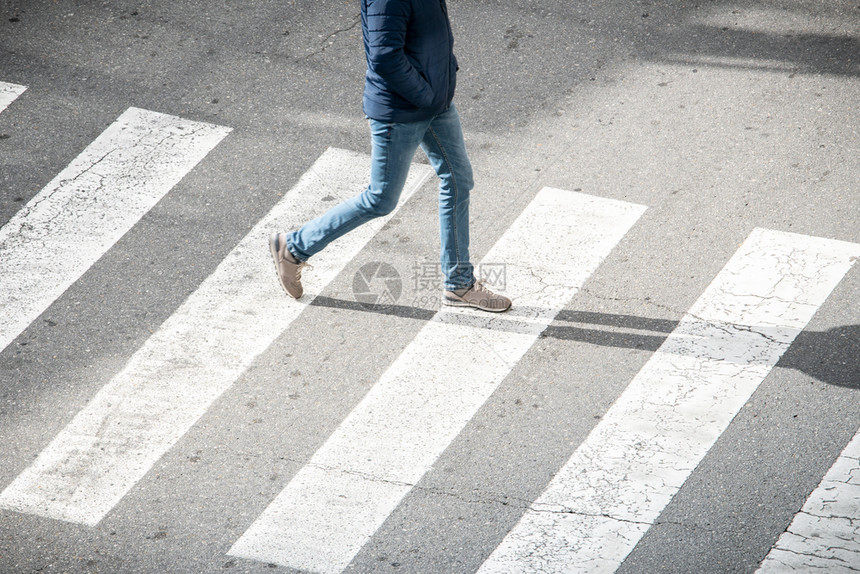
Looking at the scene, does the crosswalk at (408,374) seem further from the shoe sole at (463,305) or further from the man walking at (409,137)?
the man walking at (409,137)

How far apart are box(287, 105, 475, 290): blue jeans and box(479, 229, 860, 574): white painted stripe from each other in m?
1.30

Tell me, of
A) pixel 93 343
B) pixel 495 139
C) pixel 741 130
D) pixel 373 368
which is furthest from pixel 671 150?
pixel 93 343

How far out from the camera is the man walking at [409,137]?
523cm

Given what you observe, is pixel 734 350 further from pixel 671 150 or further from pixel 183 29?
pixel 183 29

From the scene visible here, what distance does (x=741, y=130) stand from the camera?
24.3ft

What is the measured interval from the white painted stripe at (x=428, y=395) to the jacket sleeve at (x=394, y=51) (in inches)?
57.6

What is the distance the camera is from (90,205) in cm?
710

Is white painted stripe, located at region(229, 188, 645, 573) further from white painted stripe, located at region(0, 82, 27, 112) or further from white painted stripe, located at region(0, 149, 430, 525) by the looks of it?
white painted stripe, located at region(0, 82, 27, 112)

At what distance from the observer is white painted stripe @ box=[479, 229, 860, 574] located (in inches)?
196

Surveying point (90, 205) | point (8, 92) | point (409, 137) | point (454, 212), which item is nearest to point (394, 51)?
point (409, 137)
